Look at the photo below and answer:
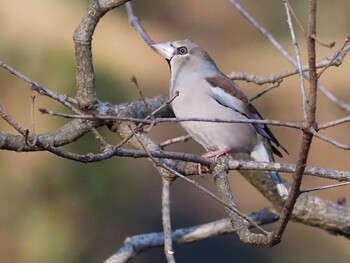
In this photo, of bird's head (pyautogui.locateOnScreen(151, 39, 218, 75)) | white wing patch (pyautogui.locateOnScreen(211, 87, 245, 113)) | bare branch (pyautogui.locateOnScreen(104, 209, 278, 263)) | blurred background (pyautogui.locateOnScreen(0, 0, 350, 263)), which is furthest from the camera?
blurred background (pyautogui.locateOnScreen(0, 0, 350, 263))

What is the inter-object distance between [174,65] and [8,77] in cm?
240

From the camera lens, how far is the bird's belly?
11.7 feet

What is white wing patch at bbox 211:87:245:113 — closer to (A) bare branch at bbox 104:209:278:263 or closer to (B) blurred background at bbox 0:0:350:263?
(A) bare branch at bbox 104:209:278:263

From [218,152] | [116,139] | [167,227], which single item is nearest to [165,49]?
[218,152]

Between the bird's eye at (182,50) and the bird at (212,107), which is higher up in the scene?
the bird's eye at (182,50)

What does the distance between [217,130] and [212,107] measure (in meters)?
0.10

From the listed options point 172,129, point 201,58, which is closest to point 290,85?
point 172,129

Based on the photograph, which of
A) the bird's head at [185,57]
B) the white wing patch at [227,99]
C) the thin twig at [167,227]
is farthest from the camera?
the bird's head at [185,57]

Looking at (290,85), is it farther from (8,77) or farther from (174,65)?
(174,65)

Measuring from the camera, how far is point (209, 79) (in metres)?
3.80

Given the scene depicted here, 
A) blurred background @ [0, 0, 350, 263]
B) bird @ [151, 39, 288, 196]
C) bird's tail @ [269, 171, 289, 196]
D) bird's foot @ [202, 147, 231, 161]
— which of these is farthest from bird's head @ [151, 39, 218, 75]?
blurred background @ [0, 0, 350, 263]

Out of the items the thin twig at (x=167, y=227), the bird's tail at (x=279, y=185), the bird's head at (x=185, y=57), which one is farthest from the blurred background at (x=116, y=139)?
the thin twig at (x=167, y=227)

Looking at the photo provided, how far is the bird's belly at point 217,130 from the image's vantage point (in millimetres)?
3574

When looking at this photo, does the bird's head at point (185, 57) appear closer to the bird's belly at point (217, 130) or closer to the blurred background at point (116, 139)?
the bird's belly at point (217, 130)
